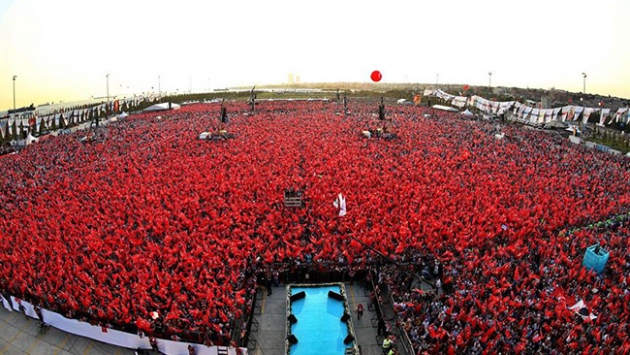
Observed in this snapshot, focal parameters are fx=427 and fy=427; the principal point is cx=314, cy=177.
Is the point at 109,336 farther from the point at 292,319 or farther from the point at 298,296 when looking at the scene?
the point at 298,296

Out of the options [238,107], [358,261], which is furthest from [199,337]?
[238,107]

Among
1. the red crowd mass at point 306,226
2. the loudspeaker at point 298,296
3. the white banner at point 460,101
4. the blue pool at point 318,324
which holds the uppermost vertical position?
the white banner at point 460,101

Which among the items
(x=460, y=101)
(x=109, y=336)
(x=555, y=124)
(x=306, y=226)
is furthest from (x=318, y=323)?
(x=460, y=101)

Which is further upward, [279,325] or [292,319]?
[292,319]

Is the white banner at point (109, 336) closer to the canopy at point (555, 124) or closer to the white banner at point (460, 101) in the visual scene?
the canopy at point (555, 124)

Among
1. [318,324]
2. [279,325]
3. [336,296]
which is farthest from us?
[336,296]

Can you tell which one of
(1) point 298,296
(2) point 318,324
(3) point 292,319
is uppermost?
(1) point 298,296

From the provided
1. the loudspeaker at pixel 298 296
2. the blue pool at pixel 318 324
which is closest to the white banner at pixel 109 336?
the blue pool at pixel 318 324
